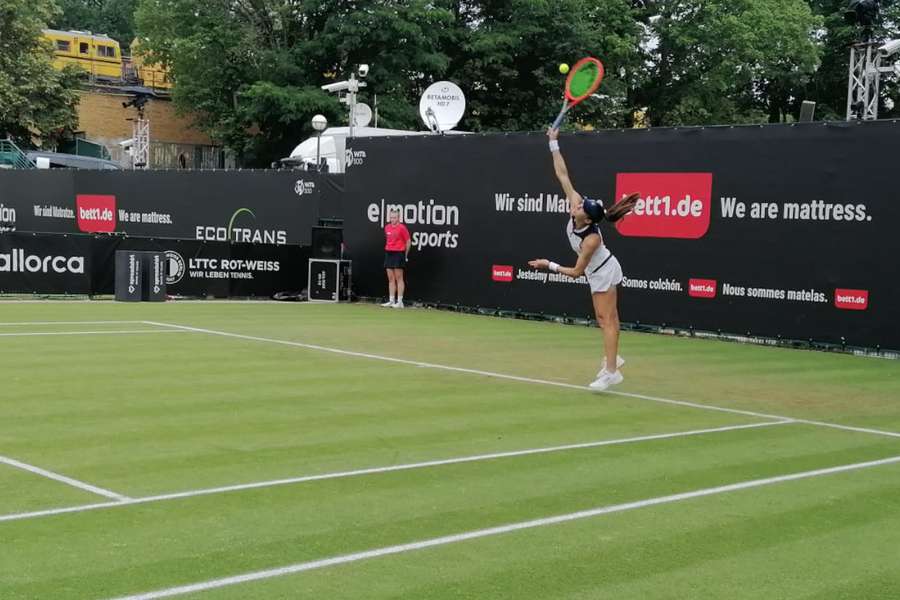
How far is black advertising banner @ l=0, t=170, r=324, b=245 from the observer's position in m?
27.8

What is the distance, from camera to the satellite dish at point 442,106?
94.9 ft

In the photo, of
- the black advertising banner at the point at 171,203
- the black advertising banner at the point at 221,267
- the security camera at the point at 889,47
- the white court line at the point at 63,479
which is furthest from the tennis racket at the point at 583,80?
the black advertising banner at the point at 171,203

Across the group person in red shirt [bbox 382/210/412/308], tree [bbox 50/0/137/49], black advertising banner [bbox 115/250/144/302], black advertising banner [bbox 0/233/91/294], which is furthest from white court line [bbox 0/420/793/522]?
Result: tree [bbox 50/0/137/49]

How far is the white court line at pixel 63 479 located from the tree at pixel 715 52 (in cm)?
4716

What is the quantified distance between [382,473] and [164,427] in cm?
223

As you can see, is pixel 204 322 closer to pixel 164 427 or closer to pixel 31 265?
pixel 31 265

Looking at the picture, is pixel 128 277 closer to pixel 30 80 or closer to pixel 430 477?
pixel 430 477

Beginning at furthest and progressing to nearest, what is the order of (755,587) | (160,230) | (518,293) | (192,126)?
(192,126), (160,230), (518,293), (755,587)

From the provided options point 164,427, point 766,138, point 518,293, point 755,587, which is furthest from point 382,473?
point 518,293

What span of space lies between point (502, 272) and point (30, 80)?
130ft

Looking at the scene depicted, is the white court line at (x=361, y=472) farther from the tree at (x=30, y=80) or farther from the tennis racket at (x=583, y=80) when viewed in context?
the tree at (x=30, y=80)

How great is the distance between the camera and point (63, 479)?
7.11 m

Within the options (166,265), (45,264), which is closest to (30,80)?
(45,264)

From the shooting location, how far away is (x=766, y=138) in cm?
1788
